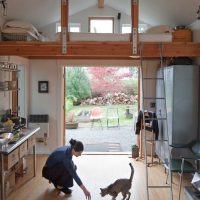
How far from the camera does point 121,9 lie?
6.57 metres

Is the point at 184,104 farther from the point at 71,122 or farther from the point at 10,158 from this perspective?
the point at 71,122

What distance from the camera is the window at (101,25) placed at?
6.66m

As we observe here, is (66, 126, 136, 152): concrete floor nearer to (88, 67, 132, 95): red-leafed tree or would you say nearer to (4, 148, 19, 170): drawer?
(88, 67, 132, 95): red-leafed tree

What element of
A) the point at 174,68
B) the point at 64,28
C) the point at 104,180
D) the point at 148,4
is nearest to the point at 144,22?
the point at 148,4

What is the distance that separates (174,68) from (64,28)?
196cm

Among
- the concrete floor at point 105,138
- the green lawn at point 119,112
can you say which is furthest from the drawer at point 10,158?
the green lawn at point 119,112

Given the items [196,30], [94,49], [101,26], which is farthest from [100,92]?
[94,49]

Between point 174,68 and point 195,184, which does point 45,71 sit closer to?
point 174,68

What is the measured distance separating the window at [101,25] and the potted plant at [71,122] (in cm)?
465

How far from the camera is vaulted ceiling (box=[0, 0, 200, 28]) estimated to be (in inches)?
195

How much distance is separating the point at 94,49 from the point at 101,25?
245cm

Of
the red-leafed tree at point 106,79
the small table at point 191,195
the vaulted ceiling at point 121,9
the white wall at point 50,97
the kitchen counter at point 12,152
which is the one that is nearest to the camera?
the small table at point 191,195

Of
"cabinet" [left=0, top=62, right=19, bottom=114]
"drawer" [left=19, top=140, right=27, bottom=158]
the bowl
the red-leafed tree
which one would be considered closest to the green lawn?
the red-leafed tree

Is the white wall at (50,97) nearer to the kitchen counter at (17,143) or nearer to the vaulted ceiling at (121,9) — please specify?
the vaulted ceiling at (121,9)
